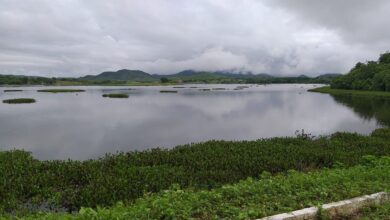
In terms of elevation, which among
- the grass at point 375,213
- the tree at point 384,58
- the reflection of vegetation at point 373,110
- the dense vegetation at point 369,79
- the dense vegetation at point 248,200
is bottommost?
the reflection of vegetation at point 373,110

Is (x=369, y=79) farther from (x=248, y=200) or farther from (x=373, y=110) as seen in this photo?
(x=248, y=200)

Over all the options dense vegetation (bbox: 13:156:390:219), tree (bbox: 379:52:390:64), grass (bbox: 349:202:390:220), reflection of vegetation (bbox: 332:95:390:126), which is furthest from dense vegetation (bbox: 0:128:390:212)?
tree (bbox: 379:52:390:64)

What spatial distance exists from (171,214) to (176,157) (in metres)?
11.0

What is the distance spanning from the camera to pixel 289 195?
8570 mm

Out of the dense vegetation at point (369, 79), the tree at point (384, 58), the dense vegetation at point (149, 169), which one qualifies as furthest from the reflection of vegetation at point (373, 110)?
the tree at point (384, 58)

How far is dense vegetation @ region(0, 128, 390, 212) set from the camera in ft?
41.2

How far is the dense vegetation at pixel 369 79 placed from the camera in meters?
102

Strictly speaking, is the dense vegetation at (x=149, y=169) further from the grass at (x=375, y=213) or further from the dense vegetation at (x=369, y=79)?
the dense vegetation at (x=369, y=79)

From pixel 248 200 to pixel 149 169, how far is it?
8125mm

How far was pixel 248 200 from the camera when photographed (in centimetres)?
834

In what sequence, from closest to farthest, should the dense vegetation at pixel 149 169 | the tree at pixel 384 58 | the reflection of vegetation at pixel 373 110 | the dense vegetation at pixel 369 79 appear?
1. the dense vegetation at pixel 149 169
2. the reflection of vegetation at pixel 373 110
3. the dense vegetation at pixel 369 79
4. the tree at pixel 384 58

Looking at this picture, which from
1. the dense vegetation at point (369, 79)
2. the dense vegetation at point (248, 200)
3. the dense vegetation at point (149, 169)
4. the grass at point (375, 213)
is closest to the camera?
the dense vegetation at point (248, 200)

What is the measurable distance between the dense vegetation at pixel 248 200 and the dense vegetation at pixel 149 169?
854 mm

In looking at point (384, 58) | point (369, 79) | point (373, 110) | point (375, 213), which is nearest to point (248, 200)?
point (375, 213)
